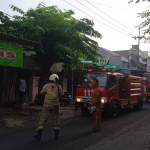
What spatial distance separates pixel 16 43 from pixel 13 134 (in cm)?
543

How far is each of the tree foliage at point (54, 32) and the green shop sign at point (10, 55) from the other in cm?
178

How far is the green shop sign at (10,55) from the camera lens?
35.2 ft

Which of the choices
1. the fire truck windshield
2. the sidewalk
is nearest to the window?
the fire truck windshield

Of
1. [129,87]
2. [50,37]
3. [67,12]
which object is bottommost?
[129,87]

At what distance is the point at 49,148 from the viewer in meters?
6.00

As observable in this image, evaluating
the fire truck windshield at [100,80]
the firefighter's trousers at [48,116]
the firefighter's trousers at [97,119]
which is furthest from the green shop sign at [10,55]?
the firefighter's trousers at [97,119]

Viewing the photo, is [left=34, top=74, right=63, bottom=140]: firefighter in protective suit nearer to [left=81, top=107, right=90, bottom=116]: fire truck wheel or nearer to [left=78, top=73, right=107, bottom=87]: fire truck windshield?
[left=78, top=73, right=107, bottom=87]: fire truck windshield

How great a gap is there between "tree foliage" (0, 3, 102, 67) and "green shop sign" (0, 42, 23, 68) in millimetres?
1783

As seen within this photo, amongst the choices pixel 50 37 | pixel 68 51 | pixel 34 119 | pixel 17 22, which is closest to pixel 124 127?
pixel 34 119

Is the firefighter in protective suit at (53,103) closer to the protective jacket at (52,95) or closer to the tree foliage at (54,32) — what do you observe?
the protective jacket at (52,95)

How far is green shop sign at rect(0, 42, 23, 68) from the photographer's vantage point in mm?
10727

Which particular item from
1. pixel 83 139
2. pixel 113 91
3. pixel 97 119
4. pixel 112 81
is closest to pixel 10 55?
pixel 112 81

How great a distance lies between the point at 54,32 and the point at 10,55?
3669 mm

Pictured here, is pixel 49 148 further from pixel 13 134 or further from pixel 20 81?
pixel 20 81
